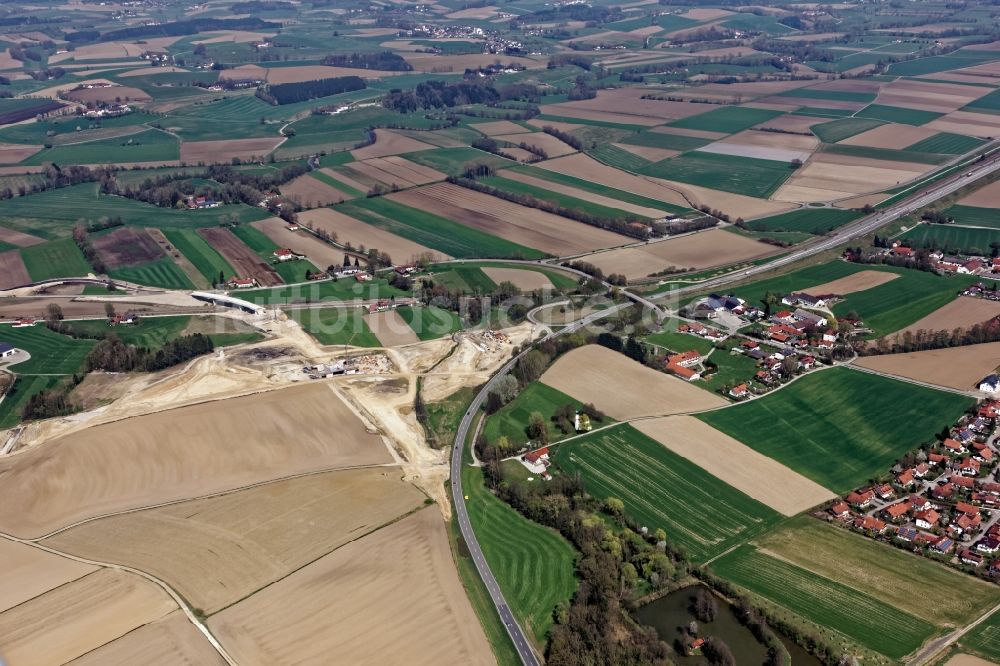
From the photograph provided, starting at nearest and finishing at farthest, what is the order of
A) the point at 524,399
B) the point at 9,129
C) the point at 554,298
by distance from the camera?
the point at 524,399, the point at 554,298, the point at 9,129

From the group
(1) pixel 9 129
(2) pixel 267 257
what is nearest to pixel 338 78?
(1) pixel 9 129

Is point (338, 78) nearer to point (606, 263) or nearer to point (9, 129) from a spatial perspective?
point (9, 129)

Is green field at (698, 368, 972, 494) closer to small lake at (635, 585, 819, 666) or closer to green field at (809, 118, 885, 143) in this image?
small lake at (635, 585, 819, 666)

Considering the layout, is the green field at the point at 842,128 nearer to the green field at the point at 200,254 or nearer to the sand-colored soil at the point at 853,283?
the sand-colored soil at the point at 853,283

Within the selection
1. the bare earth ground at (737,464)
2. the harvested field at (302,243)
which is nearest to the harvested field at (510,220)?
the harvested field at (302,243)

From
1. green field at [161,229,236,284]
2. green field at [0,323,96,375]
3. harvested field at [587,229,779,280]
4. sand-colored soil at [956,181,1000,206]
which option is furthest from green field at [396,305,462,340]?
sand-colored soil at [956,181,1000,206]
